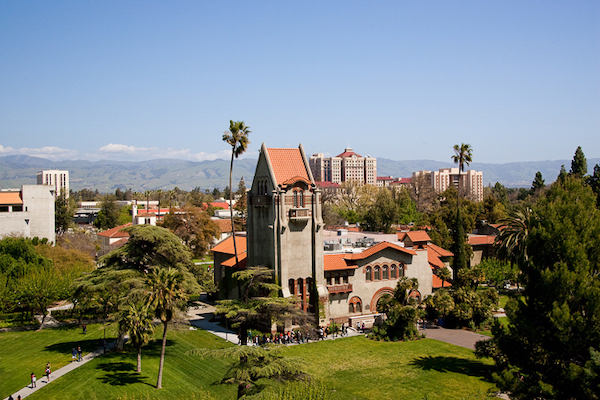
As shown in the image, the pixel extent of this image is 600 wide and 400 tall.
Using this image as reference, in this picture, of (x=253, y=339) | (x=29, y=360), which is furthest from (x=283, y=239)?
(x=29, y=360)

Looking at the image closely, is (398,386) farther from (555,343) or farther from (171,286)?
(171,286)

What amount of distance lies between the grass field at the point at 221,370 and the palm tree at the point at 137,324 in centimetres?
262

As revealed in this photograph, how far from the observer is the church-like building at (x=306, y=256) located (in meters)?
49.4

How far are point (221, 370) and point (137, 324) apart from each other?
7.48m

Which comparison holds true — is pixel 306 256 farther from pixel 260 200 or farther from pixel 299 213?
pixel 260 200

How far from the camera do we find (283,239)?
4897 centimetres

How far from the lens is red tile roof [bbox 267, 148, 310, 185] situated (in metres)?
51.2

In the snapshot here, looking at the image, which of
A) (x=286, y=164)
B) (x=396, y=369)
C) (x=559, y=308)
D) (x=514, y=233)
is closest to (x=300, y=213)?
(x=286, y=164)

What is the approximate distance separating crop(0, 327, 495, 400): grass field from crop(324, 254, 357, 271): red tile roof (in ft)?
25.8

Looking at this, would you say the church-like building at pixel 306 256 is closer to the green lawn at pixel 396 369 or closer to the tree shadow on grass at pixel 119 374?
the green lawn at pixel 396 369

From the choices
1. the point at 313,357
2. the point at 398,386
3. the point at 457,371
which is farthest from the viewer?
the point at 313,357

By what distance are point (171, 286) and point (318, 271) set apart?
66.8 ft

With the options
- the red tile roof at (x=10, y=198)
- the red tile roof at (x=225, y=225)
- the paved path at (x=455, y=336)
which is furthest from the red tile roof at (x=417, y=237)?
the red tile roof at (x=10, y=198)

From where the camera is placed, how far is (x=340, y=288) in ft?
172
